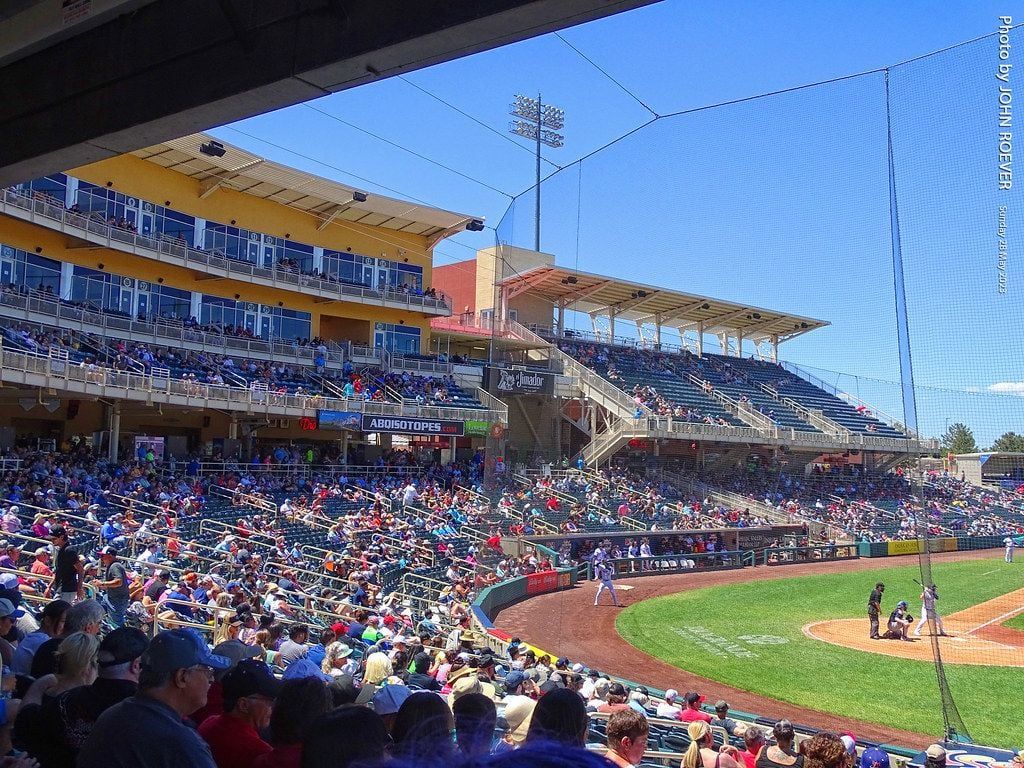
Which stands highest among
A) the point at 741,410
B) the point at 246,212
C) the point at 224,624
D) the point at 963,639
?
the point at 246,212

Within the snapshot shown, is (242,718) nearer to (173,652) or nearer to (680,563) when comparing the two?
(173,652)

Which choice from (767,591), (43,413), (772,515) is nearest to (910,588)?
(767,591)

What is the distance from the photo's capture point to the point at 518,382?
434 inches

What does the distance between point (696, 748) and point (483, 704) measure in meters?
2.48

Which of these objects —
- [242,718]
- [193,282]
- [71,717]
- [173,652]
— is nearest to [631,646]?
[242,718]

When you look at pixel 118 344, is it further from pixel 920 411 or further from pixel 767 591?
pixel 920 411

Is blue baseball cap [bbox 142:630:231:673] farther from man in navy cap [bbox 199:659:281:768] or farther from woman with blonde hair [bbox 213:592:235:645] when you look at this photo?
woman with blonde hair [bbox 213:592:235:645]

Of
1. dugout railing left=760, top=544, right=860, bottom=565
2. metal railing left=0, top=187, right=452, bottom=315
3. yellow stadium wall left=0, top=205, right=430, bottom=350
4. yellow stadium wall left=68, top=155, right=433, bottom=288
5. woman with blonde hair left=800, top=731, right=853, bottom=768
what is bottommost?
dugout railing left=760, top=544, right=860, bottom=565

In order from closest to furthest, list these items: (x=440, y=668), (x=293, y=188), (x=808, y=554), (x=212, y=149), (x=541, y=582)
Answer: (x=440, y=668) → (x=541, y=582) → (x=212, y=149) → (x=293, y=188) → (x=808, y=554)

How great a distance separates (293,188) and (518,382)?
81.7 ft

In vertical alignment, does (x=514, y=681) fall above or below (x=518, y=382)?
below

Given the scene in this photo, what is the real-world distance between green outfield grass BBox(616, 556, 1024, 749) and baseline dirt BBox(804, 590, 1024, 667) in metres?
0.39

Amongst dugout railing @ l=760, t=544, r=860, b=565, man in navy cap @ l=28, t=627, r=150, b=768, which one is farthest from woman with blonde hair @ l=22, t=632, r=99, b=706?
dugout railing @ l=760, t=544, r=860, b=565

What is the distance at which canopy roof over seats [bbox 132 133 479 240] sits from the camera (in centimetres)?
2961
